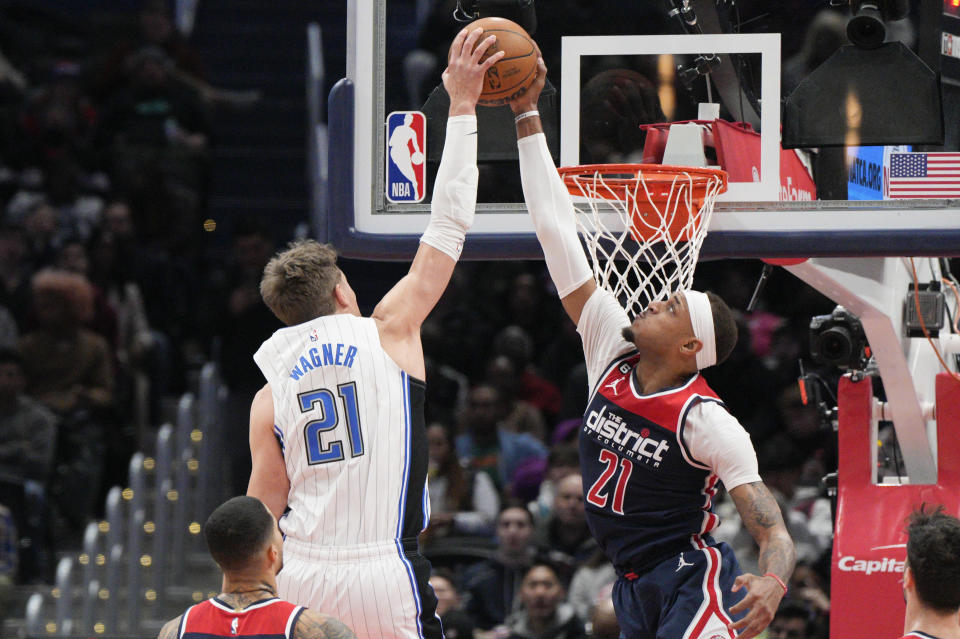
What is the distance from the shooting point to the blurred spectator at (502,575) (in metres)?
8.99

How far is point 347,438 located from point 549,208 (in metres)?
1.11

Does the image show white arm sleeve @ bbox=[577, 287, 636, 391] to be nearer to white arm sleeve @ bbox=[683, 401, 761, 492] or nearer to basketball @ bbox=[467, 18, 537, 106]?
white arm sleeve @ bbox=[683, 401, 761, 492]

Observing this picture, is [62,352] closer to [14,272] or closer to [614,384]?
[14,272]

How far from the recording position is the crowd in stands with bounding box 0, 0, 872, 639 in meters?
9.15

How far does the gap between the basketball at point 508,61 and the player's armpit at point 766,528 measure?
1543mm

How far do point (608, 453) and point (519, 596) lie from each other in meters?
3.96

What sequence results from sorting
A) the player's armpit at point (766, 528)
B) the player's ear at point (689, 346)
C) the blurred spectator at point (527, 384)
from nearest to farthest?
the player's armpit at point (766, 528)
the player's ear at point (689, 346)
the blurred spectator at point (527, 384)

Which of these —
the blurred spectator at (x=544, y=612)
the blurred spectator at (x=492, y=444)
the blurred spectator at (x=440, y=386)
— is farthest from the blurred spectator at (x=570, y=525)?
the blurred spectator at (x=440, y=386)

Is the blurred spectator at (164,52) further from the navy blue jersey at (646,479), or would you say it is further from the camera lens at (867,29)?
the navy blue jersey at (646,479)

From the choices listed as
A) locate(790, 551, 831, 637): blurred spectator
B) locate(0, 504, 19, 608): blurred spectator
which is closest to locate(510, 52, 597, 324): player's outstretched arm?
locate(790, 551, 831, 637): blurred spectator

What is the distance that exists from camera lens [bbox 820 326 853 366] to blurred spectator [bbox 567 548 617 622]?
9.11ft

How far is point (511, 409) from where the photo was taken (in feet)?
35.5

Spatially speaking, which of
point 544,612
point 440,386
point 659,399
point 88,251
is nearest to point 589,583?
point 544,612

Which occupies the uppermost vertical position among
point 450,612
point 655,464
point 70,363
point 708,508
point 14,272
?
point 14,272
